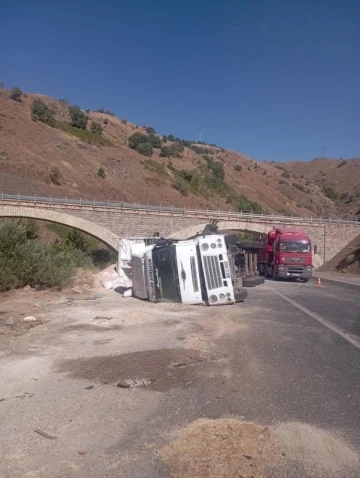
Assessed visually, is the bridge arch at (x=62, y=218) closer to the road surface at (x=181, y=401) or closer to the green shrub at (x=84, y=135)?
the road surface at (x=181, y=401)

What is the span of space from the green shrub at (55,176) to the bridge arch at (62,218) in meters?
21.1

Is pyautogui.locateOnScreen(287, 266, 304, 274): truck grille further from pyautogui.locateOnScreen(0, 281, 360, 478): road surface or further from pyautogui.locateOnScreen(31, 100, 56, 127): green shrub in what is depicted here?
pyautogui.locateOnScreen(31, 100, 56, 127): green shrub

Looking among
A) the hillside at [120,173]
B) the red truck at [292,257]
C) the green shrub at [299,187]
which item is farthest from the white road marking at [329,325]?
the green shrub at [299,187]

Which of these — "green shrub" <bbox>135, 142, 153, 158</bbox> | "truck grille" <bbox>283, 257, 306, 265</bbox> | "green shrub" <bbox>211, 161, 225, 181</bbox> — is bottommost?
"truck grille" <bbox>283, 257, 306, 265</bbox>

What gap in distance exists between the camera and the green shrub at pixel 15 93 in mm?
94125

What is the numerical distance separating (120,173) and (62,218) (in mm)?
37648

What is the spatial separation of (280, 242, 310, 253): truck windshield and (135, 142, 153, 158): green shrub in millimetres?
68971

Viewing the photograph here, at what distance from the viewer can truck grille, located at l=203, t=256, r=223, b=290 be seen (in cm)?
1440

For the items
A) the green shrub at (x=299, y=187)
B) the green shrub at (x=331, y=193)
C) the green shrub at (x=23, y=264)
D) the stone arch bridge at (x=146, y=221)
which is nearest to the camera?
the green shrub at (x=23, y=264)

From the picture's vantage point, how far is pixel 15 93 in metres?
95.0

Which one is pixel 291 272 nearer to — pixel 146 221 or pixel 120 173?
pixel 146 221

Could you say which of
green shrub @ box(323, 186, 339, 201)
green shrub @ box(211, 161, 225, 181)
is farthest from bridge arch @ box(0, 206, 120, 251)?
green shrub @ box(323, 186, 339, 201)

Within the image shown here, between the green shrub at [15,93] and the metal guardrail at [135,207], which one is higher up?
the green shrub at [15,93]

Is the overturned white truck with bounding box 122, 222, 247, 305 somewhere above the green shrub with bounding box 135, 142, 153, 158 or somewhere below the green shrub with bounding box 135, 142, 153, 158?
below
